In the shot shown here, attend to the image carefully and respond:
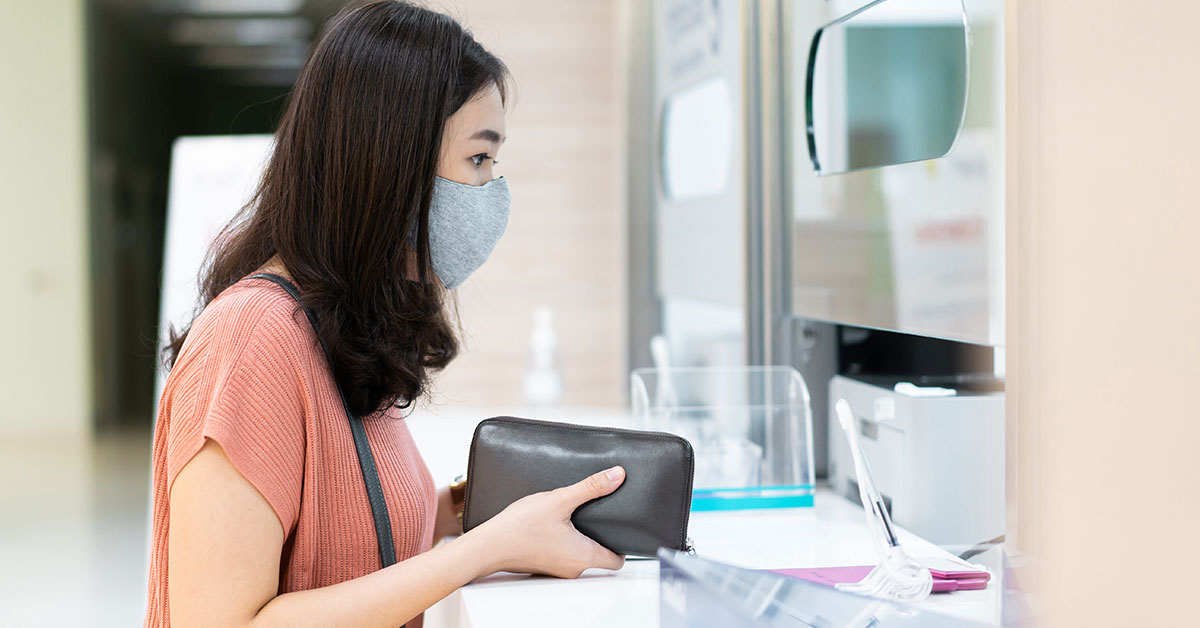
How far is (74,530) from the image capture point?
464 cm

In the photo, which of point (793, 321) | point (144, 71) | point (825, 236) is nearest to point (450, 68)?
point (825, 236)

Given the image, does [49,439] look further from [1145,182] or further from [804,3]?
[1145,182]

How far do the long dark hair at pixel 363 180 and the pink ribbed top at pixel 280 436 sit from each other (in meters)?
0.05

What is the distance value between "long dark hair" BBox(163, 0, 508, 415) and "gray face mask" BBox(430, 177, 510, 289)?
0.06 meters

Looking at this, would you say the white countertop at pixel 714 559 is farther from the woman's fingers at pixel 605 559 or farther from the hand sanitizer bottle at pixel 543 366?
the hand sanitizer bottle at pixel 543 366

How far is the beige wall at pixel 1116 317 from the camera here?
596mm

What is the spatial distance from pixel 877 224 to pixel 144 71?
6376mm

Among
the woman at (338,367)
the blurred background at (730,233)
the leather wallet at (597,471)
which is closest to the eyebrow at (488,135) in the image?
the woman at (338,367)

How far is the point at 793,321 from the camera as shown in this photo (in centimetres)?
194

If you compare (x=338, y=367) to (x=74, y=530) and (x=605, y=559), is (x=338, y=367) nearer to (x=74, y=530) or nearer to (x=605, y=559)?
(x=605, y=559)

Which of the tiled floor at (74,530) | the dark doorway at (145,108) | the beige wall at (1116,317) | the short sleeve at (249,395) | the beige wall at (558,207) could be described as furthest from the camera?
the dark doorway at (145,108)

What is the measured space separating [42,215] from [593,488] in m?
5.62

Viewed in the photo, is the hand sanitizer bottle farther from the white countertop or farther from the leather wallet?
the leather wallet

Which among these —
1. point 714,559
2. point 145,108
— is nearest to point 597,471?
point 714,559
